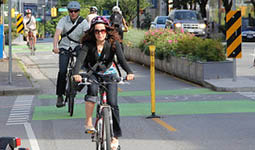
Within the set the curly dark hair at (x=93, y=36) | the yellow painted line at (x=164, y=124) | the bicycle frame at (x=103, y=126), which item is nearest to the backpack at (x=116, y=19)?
the yellow painted line at (x=164, y=124)

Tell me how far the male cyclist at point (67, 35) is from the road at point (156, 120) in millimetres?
696

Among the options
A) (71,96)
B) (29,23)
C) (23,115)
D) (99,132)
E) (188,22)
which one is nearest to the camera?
(99,132)

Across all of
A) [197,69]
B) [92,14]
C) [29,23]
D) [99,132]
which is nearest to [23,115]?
[99,132]

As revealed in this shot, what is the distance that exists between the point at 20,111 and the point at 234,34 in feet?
21.0

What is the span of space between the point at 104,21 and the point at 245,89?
25.5 feet

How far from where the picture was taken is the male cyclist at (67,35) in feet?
37.7

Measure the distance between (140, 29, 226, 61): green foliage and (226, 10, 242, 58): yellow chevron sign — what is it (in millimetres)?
279

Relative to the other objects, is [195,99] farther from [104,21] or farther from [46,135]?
[104,21]

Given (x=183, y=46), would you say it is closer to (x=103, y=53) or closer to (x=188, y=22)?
(x=103, y=53)

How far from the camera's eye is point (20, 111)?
1228cm

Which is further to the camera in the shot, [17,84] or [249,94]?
[17,84]

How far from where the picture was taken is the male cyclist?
11.5 meters

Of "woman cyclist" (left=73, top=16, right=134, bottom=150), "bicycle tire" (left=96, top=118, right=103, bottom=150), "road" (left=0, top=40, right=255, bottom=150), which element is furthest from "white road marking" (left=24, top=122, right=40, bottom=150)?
"bicycle tire" (left=96, top=118, right=103, bottom=150)

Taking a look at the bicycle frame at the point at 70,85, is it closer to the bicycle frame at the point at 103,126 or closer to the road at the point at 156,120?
the road at the point at 156,120
